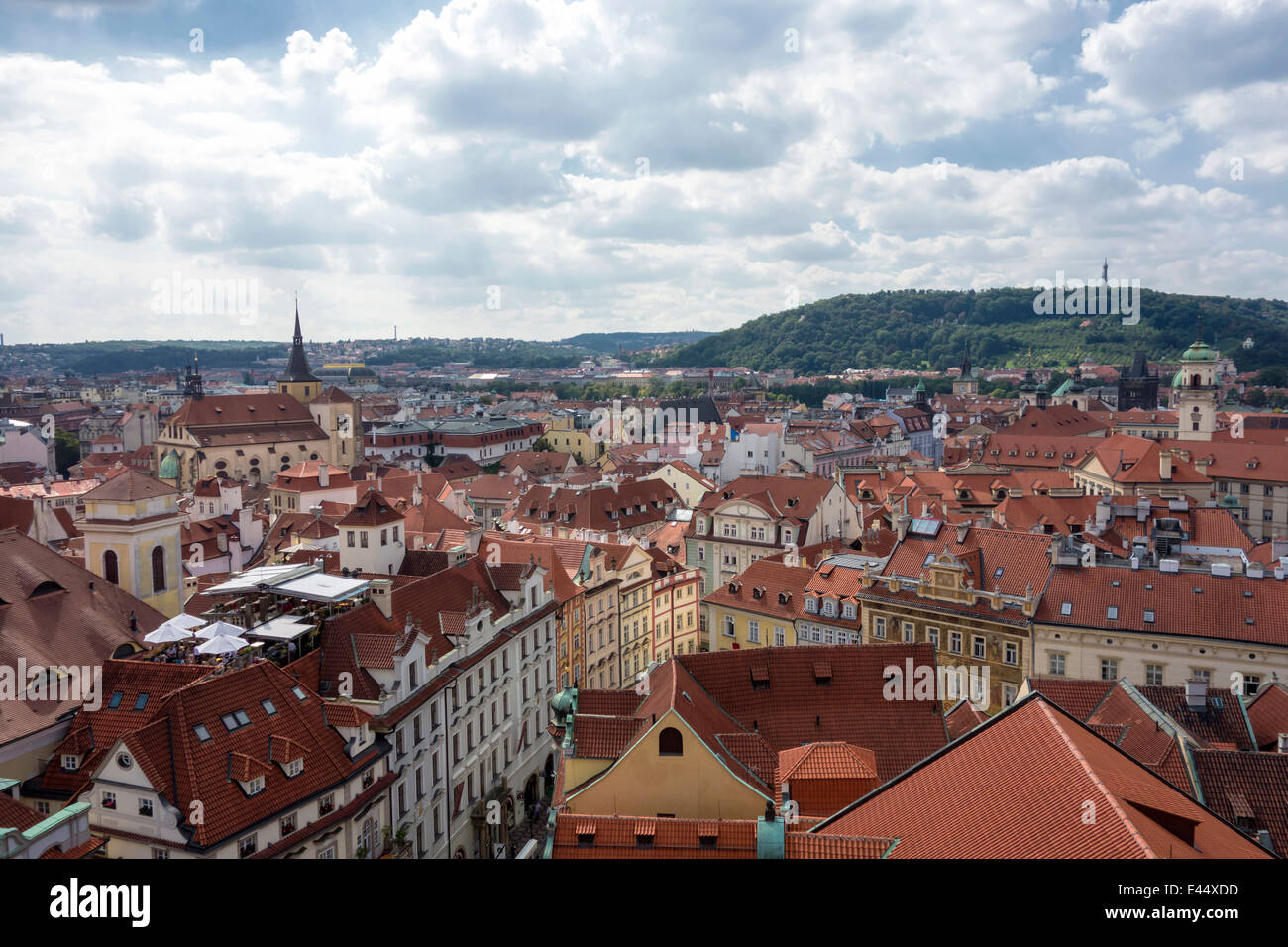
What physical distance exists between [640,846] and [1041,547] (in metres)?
27.4

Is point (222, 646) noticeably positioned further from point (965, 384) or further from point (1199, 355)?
point (965, 384)

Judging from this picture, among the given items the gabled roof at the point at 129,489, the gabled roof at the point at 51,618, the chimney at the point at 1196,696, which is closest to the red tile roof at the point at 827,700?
the chimney at the point at 1196,696

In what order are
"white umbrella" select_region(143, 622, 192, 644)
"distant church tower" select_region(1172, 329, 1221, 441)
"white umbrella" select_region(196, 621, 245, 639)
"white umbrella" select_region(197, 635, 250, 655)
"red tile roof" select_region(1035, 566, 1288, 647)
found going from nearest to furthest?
"white umbrella" select_region(197, 635, 250, 655)
"white umbrella" select_region(143, 622, 192, 644)
"white umbrella" select_region(196, 621, 245, 639)
"red tile roof" select_region(1035, 566, 1288, 647)
"distant church tower" select_region(1172, 329, 1221, 441)

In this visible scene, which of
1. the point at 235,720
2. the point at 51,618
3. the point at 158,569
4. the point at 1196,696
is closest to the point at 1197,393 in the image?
the point at 1196,696

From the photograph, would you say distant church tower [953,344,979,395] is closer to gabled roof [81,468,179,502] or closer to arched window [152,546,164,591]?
gabled roof [81,468,179,502]

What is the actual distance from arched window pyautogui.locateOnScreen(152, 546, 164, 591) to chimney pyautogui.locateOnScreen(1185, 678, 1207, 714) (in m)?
31.0

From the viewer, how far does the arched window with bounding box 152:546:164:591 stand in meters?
31.4

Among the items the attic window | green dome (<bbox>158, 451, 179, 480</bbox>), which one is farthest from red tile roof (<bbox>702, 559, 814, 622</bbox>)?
green dome (<bbox>158, 451, 179, 480</bbox>)

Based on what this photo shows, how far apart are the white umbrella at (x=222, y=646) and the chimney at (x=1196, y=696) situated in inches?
957

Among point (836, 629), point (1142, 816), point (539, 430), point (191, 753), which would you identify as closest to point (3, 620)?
point (191, 753)

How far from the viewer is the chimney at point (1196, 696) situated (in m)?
25.1

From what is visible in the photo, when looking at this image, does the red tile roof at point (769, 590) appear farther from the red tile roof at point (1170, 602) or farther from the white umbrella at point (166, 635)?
the white umbrella at point (166, 635)

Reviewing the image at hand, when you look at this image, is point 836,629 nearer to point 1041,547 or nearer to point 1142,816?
point 1041,547
